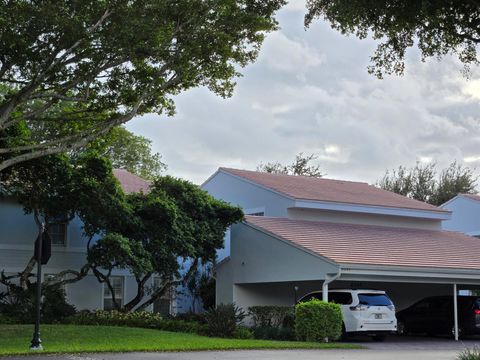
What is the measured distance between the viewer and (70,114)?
2405 cm

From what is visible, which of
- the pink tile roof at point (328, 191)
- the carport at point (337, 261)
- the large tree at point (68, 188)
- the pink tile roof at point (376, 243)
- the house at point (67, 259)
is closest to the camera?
the carport at point (337, 261)

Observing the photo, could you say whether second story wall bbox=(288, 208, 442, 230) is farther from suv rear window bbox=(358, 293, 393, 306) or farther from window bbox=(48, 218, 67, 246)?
window bbox=(48, 218, 67, 246)

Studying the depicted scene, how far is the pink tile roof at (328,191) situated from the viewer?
1257 inches

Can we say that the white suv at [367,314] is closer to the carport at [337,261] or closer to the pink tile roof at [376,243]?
the carport at [337,261]

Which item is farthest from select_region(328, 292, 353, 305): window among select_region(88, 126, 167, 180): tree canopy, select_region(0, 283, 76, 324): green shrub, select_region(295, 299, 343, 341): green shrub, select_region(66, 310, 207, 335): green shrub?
select_region(88, 126, 167, 180): tree canopy

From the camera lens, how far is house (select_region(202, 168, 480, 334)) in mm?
25500

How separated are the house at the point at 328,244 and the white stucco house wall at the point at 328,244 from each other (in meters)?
0.04

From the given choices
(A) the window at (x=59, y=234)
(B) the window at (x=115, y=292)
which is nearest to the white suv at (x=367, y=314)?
(B) the window at (x=115, y=292)

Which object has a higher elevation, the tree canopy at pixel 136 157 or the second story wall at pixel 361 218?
the tree canopy at pixel 136 157

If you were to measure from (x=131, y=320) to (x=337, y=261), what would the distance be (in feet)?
25.6

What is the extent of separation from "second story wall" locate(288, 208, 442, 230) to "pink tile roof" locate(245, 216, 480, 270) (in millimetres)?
537

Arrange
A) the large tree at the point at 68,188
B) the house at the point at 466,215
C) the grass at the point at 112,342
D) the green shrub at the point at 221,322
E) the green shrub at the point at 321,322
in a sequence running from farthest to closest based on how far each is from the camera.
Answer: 1. the house at the point at 466,215
2. the large tree at the point at 68,188
3. the green shrub at the point at 221,322
4. the green shrub at the point at 321,322
5. the grass at the point at 112,342

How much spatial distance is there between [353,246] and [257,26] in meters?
9.50

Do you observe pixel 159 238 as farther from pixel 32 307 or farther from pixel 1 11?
pixel 1 11
